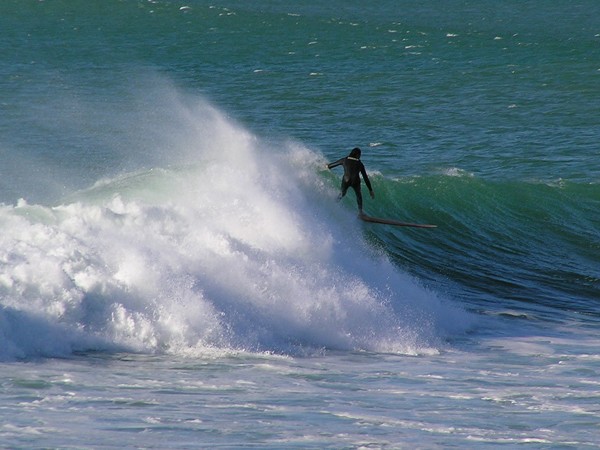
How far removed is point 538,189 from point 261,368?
549 inches

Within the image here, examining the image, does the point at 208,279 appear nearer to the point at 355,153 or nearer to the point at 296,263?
the point at 296,263

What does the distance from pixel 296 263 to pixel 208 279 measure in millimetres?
1728

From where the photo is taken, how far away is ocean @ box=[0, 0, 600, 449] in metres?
11.5

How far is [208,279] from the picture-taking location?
612 inches

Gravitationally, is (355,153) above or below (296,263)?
above

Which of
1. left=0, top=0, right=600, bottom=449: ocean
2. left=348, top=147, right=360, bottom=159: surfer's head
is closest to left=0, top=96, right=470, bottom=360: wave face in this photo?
left=0, top=0, right=600, bottom=449: ocean

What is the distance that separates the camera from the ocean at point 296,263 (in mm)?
11516

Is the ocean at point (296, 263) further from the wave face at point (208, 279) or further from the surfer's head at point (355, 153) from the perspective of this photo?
the surfer's head at point (355, 153)

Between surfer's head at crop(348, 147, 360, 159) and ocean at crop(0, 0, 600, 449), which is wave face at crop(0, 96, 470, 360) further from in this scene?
surfer's head at crop(348, 147, 360, 159)

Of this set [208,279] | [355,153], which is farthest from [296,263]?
[355,153]

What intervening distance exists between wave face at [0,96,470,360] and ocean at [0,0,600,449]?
0.04 meters

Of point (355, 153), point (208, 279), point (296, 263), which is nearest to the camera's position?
point (208, 279)

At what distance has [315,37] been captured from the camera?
160 feet

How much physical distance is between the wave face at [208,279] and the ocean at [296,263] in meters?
0.04
